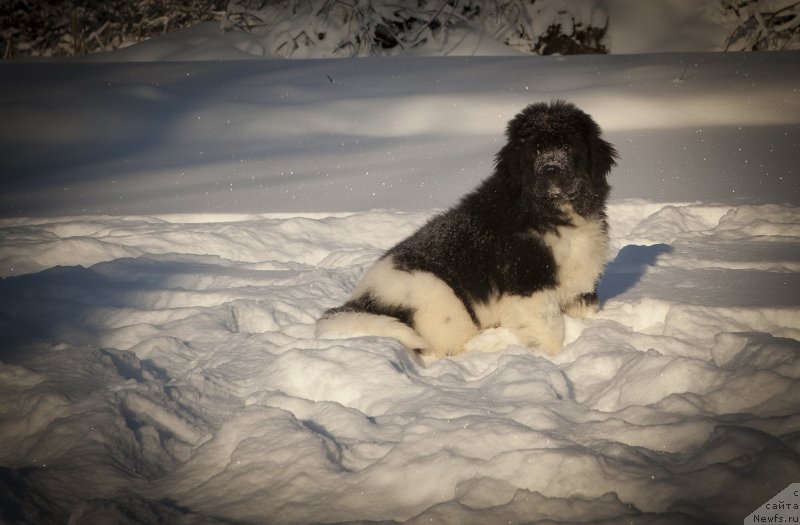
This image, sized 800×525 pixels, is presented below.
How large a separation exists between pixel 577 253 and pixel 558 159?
1.82 ft

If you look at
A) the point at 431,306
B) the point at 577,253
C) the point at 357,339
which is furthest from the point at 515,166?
the point at 357,339

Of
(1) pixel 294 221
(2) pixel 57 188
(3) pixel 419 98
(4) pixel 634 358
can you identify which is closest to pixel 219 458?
(4) pixel 634 358

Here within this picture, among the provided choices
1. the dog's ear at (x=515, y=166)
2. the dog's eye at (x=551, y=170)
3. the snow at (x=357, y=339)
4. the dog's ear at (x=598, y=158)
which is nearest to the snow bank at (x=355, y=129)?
the snow at (x=357, y=339)

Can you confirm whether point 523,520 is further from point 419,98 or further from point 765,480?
point 419,98

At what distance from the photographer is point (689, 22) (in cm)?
1312

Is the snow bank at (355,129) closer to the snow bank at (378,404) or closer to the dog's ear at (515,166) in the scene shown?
the snow bank at (378,404)

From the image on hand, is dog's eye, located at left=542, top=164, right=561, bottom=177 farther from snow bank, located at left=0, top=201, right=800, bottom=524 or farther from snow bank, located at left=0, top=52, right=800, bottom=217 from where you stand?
snow bank, located at left=0, top=52, right=800, bottom=217

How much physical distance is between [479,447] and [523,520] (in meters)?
0.44

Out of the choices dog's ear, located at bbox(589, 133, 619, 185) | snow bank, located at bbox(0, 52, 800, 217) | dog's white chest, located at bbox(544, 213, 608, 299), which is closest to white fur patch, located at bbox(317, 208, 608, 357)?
dog's white chest, located at bbox(544, 213, 608, 299)

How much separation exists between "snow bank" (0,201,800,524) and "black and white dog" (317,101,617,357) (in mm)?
167

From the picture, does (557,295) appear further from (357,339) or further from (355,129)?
(355,129)

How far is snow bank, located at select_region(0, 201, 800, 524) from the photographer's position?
227 centimetres

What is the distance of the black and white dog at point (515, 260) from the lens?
3.67 m

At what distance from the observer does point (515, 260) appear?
12.2 ft
